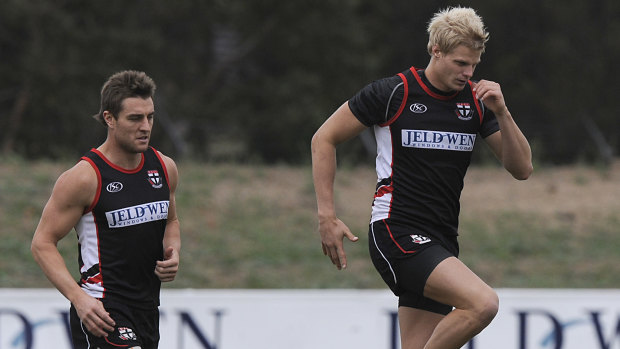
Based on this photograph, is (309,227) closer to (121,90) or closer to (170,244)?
(170,244)

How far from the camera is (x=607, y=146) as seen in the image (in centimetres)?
1836

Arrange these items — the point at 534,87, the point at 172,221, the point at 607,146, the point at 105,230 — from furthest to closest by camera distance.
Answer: the point at 534,87, the point at 607,146, the point at 172,221, the point at 105,230

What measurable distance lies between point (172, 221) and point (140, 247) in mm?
277

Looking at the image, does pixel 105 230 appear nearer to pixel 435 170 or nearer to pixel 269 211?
pixel 435 170

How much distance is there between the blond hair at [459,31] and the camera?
14.9 feet

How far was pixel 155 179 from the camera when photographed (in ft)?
15.4

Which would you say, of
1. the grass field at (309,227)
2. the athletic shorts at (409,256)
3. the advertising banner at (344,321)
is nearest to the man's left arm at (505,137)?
the athletic shorts at (409,256)

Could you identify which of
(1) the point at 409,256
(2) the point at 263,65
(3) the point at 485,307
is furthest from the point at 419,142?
(2) the point at 263,65

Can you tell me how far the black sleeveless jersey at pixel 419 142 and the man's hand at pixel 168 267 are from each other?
3.31 feet

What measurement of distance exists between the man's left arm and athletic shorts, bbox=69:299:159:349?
1840 millimetres

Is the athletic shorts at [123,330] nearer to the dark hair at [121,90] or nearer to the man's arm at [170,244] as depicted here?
the man's arm at [170,244]

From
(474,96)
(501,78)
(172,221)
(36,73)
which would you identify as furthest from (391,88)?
(501,78)

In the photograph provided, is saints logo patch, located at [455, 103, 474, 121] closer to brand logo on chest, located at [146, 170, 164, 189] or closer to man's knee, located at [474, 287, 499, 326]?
man's knee, located at [474, 287, 499, 326]

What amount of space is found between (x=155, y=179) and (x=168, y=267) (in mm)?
424
